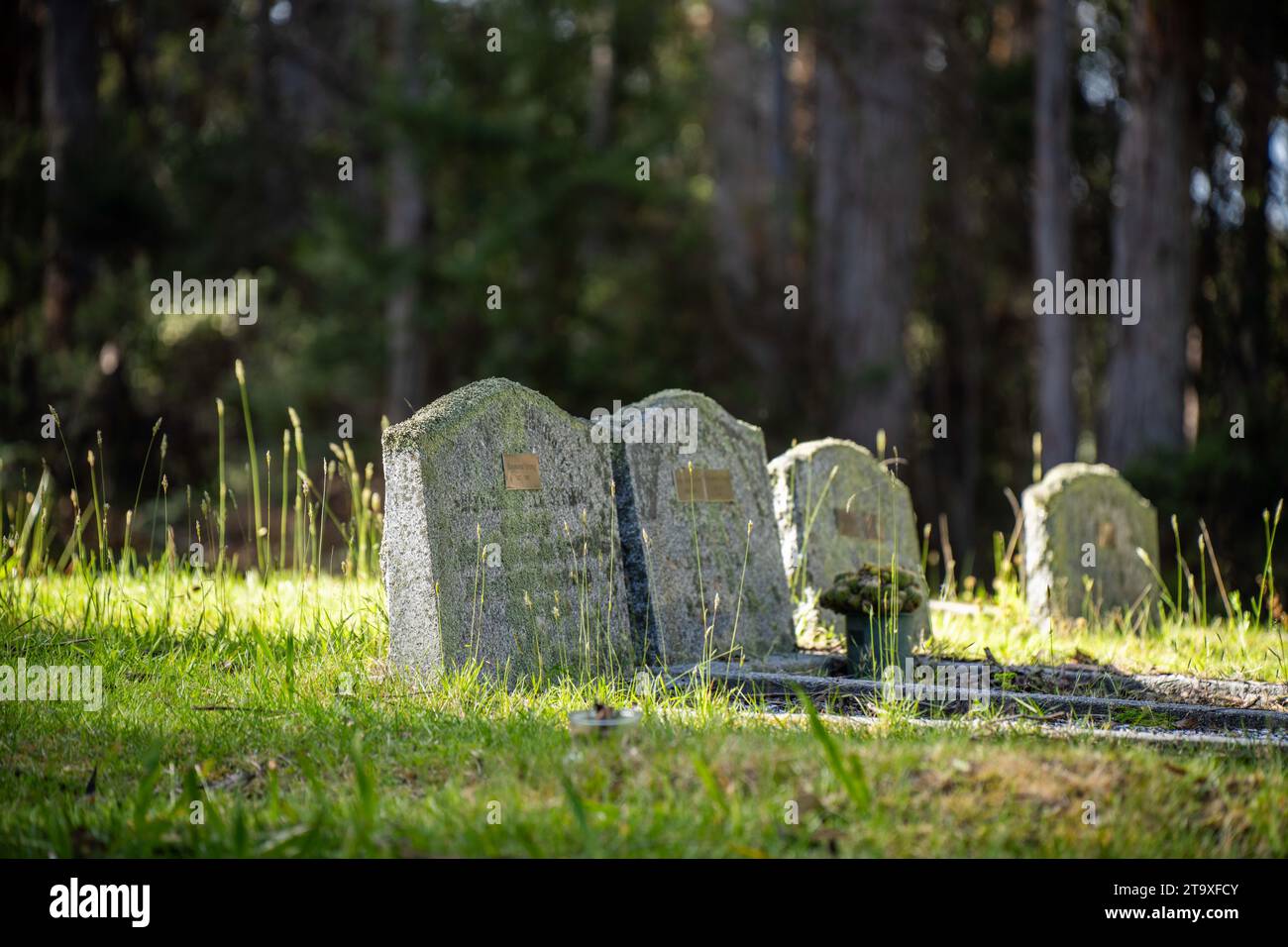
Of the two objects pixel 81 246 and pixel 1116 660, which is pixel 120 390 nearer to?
pixel 81 246

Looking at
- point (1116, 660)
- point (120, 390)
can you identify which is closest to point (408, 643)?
point (1116, 660)

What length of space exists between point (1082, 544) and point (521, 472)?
411 centimetres

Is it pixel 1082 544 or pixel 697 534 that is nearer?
pixel 697 534

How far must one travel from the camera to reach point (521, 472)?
5.64 meters

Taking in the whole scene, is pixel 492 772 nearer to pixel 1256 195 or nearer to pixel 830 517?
pixel 830 517

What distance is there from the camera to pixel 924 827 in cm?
353

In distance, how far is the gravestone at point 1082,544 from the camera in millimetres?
7871

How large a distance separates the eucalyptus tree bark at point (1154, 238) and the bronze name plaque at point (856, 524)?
564 centimetres

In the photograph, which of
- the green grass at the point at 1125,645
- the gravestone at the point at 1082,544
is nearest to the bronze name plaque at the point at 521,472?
the green grass at the point at 1125,645

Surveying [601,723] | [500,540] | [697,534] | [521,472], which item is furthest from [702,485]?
[601,723]

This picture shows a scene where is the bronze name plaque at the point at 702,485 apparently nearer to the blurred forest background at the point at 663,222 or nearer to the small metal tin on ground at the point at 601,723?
the small metal tin on ground at the point at 601,723

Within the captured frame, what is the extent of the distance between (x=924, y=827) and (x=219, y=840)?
1865 millimetres

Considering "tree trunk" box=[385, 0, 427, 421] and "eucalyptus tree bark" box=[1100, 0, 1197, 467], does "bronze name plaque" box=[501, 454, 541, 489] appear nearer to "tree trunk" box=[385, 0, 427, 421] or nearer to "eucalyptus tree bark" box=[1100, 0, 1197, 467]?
"eucalyptus tree bark" box=[1100, 0, 1197, 467]

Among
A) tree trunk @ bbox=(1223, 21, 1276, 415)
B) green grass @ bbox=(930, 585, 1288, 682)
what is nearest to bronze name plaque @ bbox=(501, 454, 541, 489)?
green grass @ bbox=(930, 585, 1288, 682)
